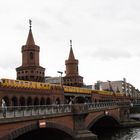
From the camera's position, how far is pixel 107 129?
243 ft

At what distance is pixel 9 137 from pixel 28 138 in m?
15.7

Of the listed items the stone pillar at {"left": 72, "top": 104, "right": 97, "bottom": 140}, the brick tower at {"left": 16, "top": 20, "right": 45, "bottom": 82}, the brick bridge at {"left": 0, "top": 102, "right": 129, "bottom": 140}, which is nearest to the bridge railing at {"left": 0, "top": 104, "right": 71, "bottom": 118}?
the brick bridge at {"left": 0, "top": 102, "right": 129, "bottom": 140}

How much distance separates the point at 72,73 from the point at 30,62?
1275 inches

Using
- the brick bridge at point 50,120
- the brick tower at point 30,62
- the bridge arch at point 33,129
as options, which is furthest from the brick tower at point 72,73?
the bridge arch at point 33,129

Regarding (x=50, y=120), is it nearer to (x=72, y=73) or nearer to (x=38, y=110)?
(x=38, y=110)

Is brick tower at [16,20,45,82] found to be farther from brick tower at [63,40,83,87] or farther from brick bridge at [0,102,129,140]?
brick bridge at [0,102,129,140]

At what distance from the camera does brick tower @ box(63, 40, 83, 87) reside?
115938 millimetres

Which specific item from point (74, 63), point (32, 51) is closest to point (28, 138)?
point (32, 51)

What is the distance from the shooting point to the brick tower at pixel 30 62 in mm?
87688

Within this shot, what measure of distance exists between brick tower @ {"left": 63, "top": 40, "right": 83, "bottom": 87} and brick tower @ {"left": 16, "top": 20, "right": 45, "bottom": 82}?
89.6 ft

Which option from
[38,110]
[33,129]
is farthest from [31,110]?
[33,129]

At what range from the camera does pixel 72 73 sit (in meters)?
118

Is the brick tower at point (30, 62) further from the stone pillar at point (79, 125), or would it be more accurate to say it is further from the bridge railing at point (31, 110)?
the bridge railing at point (31, 110)

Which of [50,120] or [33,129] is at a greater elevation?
[50,120]
